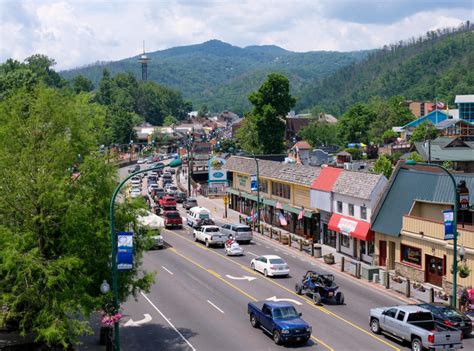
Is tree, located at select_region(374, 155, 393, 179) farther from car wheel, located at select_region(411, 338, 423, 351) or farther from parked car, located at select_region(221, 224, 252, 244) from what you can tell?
car wheel, located at select_region(411, 338, 423, 351)

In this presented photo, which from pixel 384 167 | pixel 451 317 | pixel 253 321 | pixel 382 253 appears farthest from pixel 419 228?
pixel 384 167

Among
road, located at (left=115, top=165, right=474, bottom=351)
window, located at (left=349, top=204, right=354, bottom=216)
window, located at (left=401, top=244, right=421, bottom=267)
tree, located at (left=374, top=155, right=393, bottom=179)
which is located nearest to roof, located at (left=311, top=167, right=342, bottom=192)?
window, located at (left=349, top=204, right=354, bottom=216)

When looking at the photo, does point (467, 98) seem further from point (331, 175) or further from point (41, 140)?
point (41, 140)

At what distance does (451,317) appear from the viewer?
103 ft

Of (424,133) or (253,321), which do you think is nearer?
(253,321)

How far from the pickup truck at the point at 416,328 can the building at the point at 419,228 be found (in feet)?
35.4

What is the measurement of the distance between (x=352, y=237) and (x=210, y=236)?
12729 millimetres

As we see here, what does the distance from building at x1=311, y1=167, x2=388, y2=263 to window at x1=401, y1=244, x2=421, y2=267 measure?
13.0ft

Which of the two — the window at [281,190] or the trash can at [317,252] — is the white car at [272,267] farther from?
the window at [281,190]

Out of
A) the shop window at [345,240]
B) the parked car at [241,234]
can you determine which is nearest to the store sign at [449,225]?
the shop window at [345,240]

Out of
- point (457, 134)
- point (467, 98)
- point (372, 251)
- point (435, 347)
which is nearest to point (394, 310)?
point (435, 347)

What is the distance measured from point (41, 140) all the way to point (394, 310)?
706 inches

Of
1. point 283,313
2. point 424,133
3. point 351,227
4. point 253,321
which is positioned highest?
point 424,133

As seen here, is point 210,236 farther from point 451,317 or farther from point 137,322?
point 451,317
